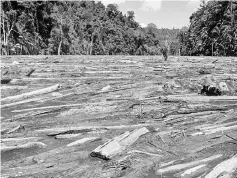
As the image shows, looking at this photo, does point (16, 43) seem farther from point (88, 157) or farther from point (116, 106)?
point (88, 157)

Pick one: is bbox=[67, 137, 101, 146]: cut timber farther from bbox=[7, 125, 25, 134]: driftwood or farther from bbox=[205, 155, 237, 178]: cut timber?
bbox=[205, 155, 237, 178]: cut timber

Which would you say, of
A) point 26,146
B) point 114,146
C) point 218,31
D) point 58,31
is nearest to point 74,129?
point 26,146

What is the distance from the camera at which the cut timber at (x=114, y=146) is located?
3.66 metres

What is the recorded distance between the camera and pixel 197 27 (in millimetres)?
35125

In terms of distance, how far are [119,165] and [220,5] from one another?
29432 mm

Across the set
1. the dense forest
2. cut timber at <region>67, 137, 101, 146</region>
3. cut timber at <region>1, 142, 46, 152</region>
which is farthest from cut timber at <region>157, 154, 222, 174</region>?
the dense forest

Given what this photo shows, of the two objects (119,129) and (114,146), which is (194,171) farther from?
(119,129)

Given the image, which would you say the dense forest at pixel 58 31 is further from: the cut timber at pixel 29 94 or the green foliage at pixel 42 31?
the cut timber at pixel 29 94

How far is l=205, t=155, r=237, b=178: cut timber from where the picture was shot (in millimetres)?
3121

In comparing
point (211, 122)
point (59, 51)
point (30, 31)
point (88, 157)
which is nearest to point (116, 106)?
point (211, 122)

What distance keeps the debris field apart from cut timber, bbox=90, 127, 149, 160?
0.04 ft

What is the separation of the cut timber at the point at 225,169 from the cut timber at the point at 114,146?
112 cm

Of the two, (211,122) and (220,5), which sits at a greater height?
(220,5)

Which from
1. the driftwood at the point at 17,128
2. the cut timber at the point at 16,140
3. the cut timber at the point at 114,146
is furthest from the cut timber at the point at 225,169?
the driftwood at the point at 17,128
